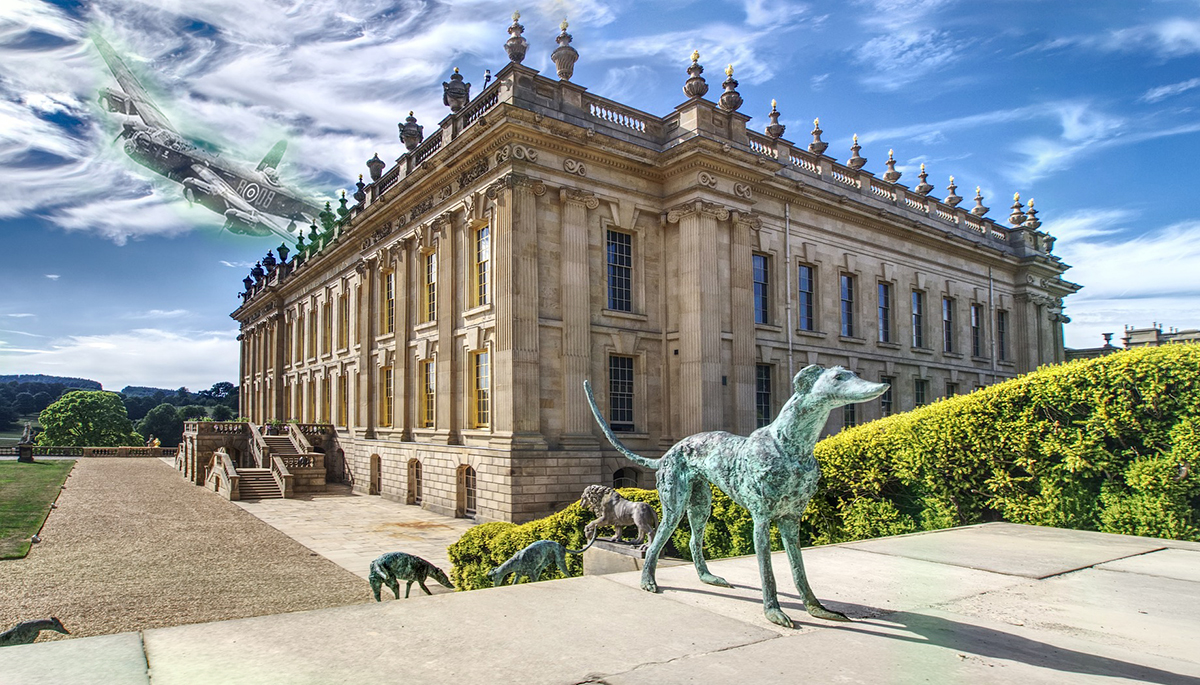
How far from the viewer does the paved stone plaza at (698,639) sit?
4.56m

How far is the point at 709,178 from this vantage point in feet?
79.3

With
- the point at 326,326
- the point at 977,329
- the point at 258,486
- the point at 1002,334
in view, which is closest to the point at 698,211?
the point at 977,329

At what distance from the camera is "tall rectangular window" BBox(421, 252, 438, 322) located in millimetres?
27875

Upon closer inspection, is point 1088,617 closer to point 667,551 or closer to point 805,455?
point 805,455

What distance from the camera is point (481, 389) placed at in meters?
24.1

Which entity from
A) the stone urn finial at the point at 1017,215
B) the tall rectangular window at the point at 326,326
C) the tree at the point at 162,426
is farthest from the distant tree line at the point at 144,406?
the stone urn finial at the point at 1017,215

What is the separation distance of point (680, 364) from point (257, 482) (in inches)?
781

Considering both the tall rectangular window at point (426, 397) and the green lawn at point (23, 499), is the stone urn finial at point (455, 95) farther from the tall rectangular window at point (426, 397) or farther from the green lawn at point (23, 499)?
the green lawn at point (23, 499)

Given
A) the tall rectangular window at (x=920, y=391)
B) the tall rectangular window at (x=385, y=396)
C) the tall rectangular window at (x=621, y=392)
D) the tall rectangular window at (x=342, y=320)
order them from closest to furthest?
1. the tall rectangular window at (x=621, y=392)
2. the tall rectangular window at (x=385, y=396)
3. the tall rectangular window at (x=920, y=391)
4. the tall rectangular window at (x=342, y=320)

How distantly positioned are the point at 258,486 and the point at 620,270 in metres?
18.9

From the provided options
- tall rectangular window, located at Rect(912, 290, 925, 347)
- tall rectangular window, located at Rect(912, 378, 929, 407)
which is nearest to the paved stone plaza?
tall rectangular window, located at Rect(912, 378, 929, 407)

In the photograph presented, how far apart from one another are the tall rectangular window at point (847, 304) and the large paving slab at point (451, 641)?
85.8 feet

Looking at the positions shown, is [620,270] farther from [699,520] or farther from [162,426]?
[162,426]

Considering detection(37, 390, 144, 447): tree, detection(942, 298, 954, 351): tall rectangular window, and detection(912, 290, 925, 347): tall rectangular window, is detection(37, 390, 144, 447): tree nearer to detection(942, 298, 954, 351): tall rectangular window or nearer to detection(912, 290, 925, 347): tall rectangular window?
detection(912, 290, 925, 347): tall rectangular window
